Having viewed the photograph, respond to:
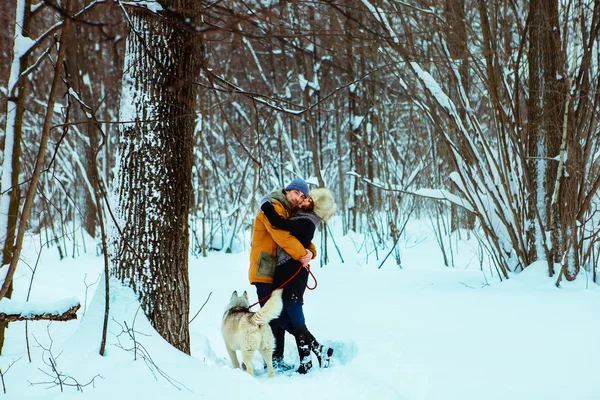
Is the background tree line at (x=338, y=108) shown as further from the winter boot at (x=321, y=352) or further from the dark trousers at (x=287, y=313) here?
the winter boot at (x=321, y=352)

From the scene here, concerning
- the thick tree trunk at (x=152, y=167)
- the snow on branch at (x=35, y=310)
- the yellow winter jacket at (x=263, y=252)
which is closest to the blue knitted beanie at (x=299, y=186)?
the yellow winter jacket at (x=263, y=252)

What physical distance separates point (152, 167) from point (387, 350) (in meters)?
2.29

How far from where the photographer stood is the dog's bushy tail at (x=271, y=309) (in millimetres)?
3914

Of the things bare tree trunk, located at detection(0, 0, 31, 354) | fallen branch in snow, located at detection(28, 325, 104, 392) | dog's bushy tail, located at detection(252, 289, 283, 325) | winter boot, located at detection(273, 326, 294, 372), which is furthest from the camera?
winter boot, located at detection(273, 326, 294, 372)

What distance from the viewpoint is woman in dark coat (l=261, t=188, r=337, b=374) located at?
3.99 meters

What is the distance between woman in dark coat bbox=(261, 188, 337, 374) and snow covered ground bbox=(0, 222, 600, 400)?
18 centimetres

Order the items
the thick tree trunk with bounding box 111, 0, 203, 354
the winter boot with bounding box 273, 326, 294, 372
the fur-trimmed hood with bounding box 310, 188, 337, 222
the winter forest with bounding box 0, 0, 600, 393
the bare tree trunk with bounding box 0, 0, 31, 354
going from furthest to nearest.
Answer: the winter boot with bounding box 273, 326, 294, 372 < the fur-trimmed hood with bounding box 310, 188, 337, 222 < the thick tree trunk with bounding box 111, 0, 203, 354 < the bare tree trunk with bounding box 0, 0, 31, 354 < the winter forest with bounding box 0, 0, 600, 393

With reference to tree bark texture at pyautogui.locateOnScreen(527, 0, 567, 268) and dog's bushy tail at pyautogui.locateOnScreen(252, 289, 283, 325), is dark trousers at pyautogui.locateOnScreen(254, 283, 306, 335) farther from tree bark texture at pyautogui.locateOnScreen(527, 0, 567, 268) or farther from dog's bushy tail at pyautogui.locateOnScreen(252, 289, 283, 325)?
tree bark texture at pyautogui.locateOnScreen(527, 0, 567, 268)

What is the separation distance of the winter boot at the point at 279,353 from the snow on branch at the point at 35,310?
1.86m

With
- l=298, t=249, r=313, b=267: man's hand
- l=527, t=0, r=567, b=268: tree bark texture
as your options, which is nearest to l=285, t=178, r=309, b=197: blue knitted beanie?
l=298, t=249, r=313, b=267: man's hand

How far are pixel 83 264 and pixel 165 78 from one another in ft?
24.0

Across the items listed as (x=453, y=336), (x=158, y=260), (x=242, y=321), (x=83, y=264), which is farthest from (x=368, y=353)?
(x=83, y=264)

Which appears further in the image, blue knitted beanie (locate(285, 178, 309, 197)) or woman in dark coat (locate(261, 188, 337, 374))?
blue knitted beanie (locate(285, 178, 309, 197))

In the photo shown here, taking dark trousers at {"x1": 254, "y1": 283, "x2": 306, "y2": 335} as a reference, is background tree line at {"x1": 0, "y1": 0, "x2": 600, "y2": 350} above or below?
above
